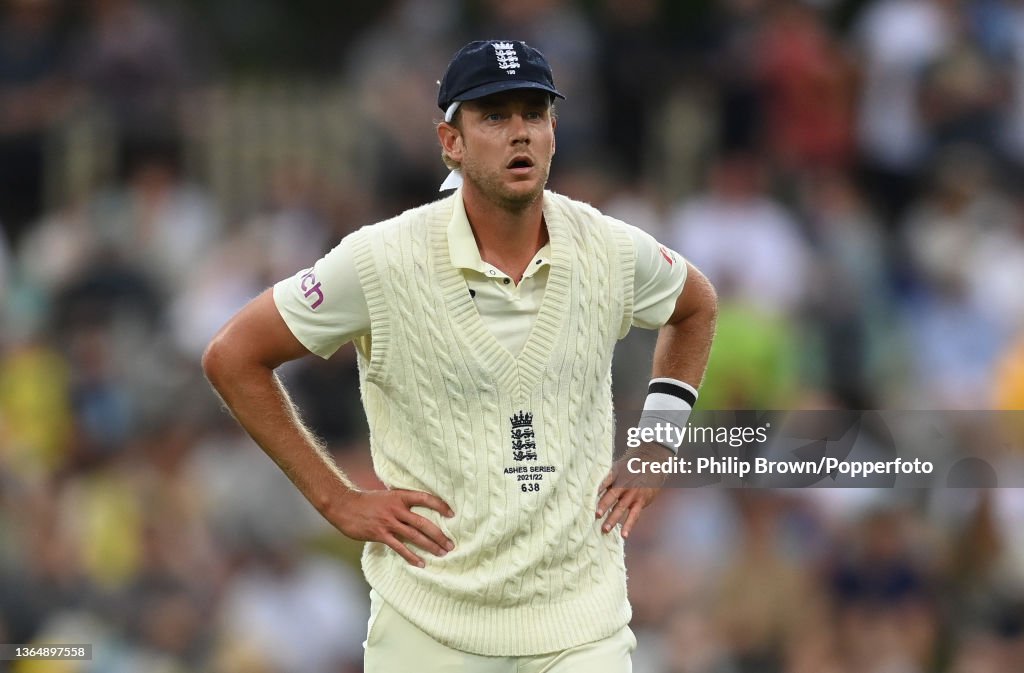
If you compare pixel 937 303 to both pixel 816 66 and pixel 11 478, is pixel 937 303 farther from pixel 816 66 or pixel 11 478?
pixel 11 478

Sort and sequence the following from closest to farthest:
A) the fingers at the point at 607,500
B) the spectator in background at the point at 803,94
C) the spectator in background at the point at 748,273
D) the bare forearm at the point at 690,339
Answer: the fingers at the point at 607,500, the bare forearm at the point at 690,339, the spectator in background at the point at 748,273, the spectator in background at the point at 803,94

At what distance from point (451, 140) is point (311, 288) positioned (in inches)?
22.4

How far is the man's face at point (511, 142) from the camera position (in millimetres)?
4574

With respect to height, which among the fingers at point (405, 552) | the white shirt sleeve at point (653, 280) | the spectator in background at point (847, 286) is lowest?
the fingers at point (405, 552)

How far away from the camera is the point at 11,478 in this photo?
937 cm

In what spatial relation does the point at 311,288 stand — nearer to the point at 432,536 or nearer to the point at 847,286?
the point at 432,536

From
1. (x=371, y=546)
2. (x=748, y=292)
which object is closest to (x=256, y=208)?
(x=748, y=292)

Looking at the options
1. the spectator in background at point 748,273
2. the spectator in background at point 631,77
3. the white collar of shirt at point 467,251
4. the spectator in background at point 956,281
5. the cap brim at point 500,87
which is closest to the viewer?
the cap brim at point 500,87

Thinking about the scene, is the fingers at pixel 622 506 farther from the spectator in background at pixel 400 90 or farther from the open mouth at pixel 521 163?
the spectator in background at pixel 400 90

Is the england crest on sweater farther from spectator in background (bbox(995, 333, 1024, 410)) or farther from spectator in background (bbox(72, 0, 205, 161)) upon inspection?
spectator in background (bbox(72, 0, 205, 161))

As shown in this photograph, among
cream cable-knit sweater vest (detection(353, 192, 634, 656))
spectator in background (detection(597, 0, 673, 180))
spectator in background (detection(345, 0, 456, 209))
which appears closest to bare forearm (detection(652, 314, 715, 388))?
cream cable-knit sweater vest (detection(353, 192, 634, 656))

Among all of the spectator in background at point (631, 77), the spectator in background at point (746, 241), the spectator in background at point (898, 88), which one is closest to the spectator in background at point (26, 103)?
the spectator in background at point (631, 77)

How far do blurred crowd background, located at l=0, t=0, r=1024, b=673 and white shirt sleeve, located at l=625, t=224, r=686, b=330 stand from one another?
3.33m

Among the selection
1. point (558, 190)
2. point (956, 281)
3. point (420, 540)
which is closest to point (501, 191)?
point (420, 540)
